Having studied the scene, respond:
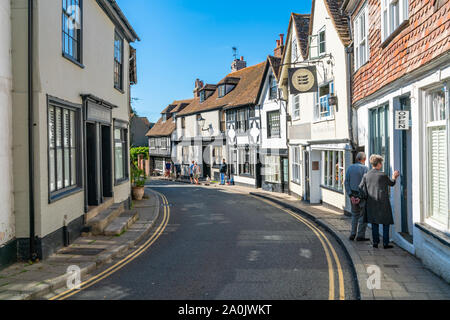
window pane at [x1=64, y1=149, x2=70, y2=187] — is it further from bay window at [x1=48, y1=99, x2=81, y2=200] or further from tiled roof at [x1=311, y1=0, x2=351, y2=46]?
tiled roof at [x1=311, y1=0, x2=351, y2=46]

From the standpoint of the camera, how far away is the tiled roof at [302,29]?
18656 millimetres

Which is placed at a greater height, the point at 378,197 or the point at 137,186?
the point at 378,197

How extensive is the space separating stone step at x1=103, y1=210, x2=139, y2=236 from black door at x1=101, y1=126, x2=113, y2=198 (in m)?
1.29

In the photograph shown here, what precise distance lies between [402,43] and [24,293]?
27.3ft

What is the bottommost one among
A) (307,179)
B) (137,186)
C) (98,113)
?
(137,186)

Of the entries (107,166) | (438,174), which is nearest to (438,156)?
(438,174)

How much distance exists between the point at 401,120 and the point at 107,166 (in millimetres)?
9453

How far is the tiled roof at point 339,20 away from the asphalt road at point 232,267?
6430 millimetres

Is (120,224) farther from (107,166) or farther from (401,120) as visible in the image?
A: (401,120)

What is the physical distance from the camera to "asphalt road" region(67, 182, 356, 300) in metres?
6.09

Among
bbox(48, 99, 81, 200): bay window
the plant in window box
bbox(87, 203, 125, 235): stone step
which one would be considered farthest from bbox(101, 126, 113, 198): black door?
the plant in window box

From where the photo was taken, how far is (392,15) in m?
8.84

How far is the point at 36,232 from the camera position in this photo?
7684 millimetres
